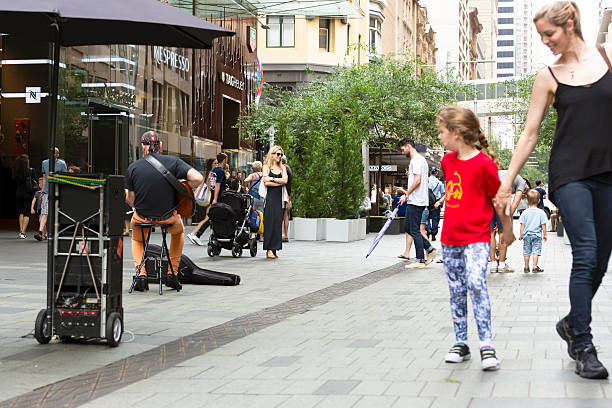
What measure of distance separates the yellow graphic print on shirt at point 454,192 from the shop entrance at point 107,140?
17.3m

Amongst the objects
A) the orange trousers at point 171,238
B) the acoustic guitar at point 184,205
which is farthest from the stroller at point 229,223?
the acoustic guitar at point 184,205

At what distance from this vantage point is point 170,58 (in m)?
26.5

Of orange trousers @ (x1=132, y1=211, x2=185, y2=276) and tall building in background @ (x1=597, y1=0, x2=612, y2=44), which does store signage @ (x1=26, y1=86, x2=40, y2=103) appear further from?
tall building in background @ (x1=597, y1=0, x2=612, y2=44)

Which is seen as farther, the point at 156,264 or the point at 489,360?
the point at 156,264

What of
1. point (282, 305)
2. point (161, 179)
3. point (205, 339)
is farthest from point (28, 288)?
point (205, 339)

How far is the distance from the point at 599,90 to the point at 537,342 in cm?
207

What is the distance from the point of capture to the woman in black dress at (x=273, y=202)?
14672 millimetres

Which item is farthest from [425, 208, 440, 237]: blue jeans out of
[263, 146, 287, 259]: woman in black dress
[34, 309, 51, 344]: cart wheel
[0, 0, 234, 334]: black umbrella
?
[34, 309, 51, 344]: cart wheel

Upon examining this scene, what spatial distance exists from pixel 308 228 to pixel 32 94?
28.9ft

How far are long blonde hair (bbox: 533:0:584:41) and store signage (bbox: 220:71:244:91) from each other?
2778 centimetres

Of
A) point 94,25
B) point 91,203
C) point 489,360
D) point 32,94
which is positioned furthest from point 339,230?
point 489,360

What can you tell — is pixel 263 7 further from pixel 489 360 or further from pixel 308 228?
pixel 489 360

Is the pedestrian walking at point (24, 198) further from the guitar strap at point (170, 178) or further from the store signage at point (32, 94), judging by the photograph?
the guitar strap at point (170, 178)

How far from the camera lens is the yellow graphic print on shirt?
17.9 ft
